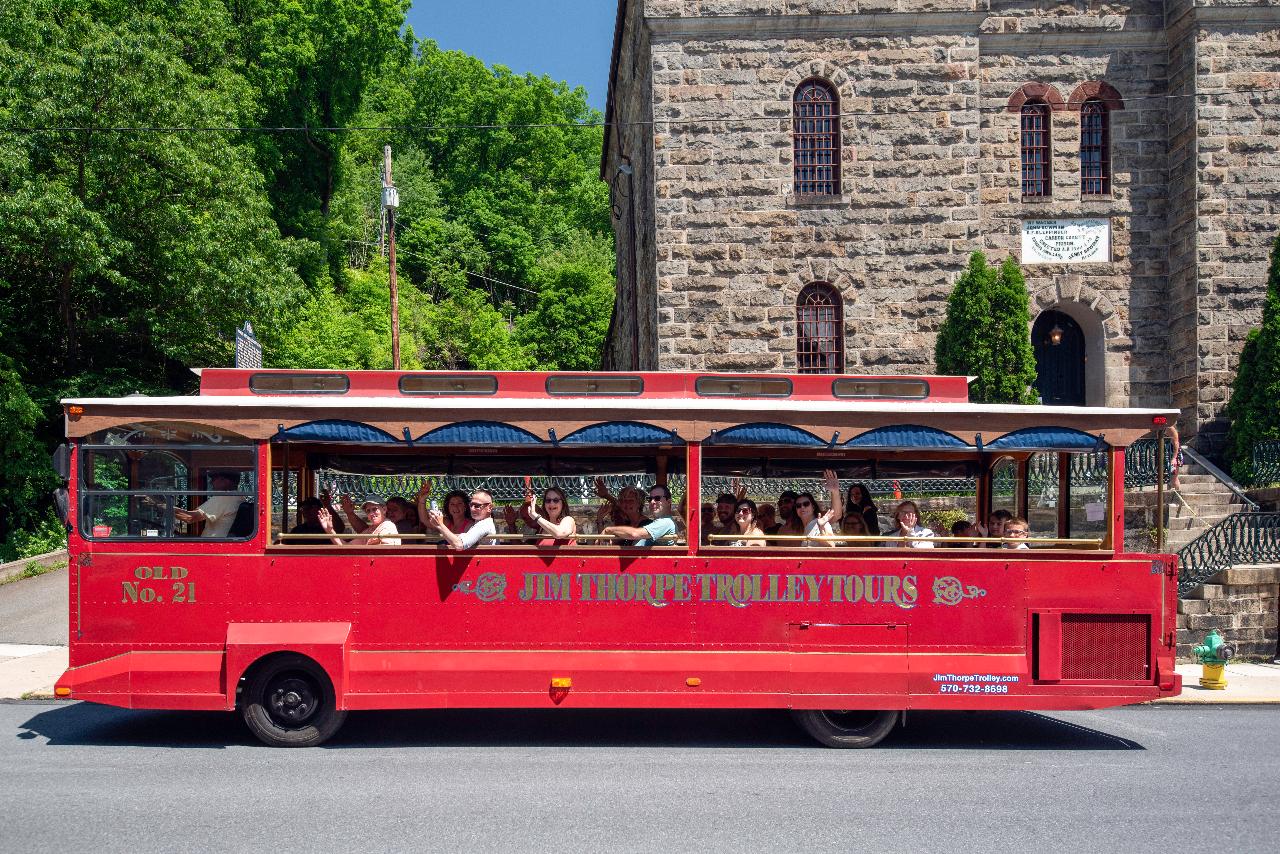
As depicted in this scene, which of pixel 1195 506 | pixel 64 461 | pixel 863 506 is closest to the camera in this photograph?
pixel 64 461

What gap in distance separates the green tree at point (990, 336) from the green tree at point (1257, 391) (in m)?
3.73

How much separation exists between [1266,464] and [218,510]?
17.4 m

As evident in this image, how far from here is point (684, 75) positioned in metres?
20.4

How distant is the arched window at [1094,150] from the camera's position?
21391 mm

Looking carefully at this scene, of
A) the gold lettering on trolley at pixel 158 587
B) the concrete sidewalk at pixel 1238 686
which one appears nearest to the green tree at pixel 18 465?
the gold lettering on trolley at pixel 158 587

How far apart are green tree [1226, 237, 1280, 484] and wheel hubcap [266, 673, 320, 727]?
1685cm

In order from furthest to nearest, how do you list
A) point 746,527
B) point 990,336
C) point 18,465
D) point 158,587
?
point 18,465 < point 990,336 < point 746,527 < point 158,587

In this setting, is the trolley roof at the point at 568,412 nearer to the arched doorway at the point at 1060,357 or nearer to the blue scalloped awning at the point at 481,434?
the blue scalloped awning at the point at 481,434

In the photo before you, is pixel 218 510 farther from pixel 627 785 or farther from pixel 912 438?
pixel 912 438

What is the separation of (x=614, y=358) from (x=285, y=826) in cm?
3435

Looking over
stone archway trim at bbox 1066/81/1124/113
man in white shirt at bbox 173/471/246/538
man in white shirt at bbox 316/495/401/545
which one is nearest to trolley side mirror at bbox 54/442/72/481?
man in white shirt at bbox 173/471/246/538

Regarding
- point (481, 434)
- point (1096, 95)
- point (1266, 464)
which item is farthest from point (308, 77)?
point (481, 434)

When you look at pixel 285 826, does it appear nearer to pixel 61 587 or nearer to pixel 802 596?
pixel 802 596

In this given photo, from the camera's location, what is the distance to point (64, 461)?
839cm
